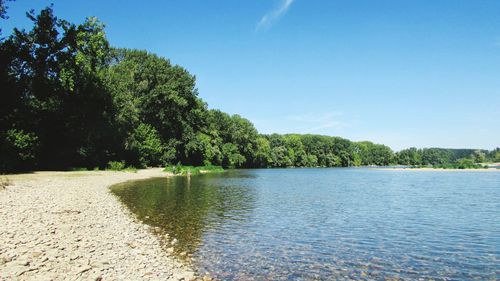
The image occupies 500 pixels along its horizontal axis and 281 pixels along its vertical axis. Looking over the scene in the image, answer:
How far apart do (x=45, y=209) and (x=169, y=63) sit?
70015 mm

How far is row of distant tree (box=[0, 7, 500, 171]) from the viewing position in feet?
129

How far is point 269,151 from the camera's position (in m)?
146

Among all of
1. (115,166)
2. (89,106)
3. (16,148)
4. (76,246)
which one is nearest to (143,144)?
(115,166)

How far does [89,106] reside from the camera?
1891 inches

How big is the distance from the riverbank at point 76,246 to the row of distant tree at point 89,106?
2489 cm

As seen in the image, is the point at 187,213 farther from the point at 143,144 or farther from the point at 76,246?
the point at 143,144

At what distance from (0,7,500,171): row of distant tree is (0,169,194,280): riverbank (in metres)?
24.9

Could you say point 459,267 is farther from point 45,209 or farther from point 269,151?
point 269,151

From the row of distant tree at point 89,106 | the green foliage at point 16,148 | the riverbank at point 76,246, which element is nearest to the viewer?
the riverbank at point 76,246

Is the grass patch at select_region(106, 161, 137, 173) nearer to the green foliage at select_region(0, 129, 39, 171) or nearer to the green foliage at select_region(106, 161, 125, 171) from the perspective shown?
the green foliage at select_region(106, 161, 125, 171)

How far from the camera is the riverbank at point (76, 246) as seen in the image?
9.06 m

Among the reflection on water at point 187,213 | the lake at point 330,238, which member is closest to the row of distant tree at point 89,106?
the reflection on water at point 187,213

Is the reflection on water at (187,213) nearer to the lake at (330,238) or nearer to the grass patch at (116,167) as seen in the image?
the lake at (330,238)

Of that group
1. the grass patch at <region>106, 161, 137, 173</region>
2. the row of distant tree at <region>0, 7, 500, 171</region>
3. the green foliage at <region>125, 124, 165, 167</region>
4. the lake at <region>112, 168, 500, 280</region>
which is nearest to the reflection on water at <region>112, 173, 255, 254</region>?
the lake at <region>112, 168, 500, 280</region>
